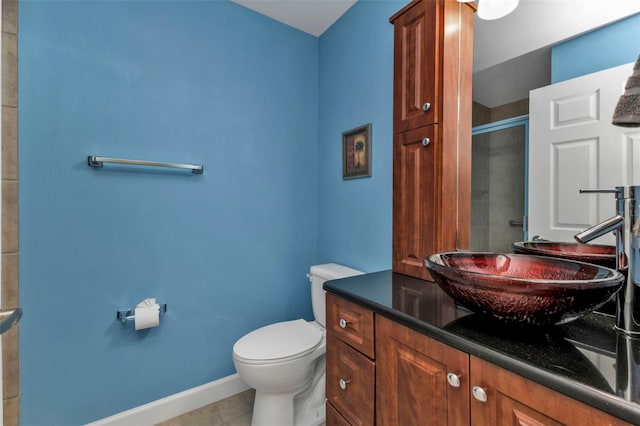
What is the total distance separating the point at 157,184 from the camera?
156 centimetres

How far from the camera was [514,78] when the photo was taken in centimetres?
98

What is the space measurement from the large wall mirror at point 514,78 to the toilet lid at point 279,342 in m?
0.93

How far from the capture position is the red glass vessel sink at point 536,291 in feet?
1.79

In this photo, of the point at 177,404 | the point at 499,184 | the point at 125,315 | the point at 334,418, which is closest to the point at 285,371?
the point at 334,418

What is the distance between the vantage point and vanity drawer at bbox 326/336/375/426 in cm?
89

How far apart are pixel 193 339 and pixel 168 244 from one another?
58cm

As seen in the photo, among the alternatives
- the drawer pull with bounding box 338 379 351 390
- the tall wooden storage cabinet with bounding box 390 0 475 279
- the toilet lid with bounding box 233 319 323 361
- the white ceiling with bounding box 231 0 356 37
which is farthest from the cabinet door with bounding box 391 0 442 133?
the toilet lid with bounding box 233 319 323 361

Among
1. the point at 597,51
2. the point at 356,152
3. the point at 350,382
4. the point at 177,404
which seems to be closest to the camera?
the point at 597,51

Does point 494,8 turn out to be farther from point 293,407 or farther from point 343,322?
point 293,407

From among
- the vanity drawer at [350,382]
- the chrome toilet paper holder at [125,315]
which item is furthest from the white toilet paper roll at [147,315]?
the vanity drawer at [350,382]

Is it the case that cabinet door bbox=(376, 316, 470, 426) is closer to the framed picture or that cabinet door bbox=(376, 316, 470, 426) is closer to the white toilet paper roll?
the framed picture

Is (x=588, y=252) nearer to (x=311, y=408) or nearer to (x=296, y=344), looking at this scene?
(x=296, y=344)

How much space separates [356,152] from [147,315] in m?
1.47

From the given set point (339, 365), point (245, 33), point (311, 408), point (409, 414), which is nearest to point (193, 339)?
point (311, 408)
